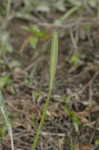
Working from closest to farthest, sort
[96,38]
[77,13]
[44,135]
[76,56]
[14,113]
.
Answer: [44,135]
[14,113]
[76,56]
[96,38]
[77,13]

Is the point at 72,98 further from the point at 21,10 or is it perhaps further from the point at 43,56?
the point at 21,10

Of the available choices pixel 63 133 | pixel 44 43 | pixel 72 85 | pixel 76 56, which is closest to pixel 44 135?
pixel 63 133

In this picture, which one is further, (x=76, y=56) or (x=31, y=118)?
(x=76, y=56)

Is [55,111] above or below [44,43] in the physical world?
below

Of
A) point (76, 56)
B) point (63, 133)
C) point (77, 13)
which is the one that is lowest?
point (63, 133)

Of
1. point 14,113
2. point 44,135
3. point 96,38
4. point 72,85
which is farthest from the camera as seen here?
point 96,38

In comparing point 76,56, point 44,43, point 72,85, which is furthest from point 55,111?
point 44,43
